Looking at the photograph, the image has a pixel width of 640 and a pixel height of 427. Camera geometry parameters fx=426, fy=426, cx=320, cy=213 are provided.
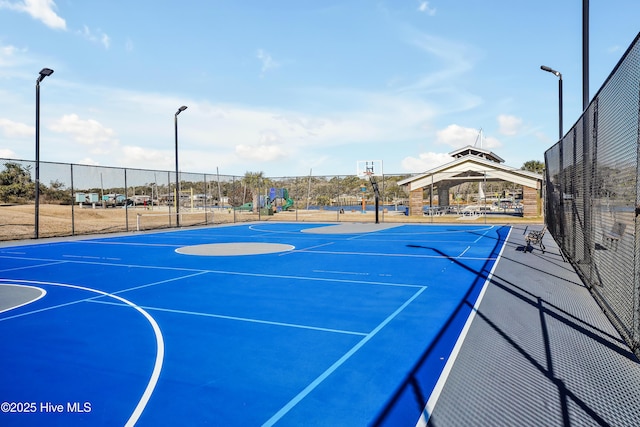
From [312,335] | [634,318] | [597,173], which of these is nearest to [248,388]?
[312,335]

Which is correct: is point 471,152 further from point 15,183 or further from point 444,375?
point 444,375

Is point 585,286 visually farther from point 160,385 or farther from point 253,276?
point 160,385

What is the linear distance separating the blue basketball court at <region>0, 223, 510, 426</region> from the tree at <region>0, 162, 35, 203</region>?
10139mm

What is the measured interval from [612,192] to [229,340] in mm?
6850

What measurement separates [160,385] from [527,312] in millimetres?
5564

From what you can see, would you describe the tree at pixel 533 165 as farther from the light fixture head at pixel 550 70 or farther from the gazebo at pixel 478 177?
the light fixture head at pixel 550 70

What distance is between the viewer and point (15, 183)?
20.9 metres

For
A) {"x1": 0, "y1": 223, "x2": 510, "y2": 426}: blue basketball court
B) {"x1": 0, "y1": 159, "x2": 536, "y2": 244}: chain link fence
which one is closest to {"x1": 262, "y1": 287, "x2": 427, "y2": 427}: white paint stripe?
{"x1": 0, "y1": 223, "x2": 510, "y2": 426}: blue basketball court

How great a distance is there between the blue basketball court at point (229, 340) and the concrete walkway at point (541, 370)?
313 millimetres

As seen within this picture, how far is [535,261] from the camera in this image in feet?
40.3

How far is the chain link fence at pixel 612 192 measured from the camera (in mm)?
5109

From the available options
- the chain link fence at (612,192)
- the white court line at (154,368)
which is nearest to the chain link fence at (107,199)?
the white court line at (154,368)

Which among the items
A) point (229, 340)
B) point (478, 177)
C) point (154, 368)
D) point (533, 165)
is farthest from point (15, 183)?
point (533, 165)

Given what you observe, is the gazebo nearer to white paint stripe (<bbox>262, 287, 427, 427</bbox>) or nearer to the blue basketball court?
the blue basketball court
